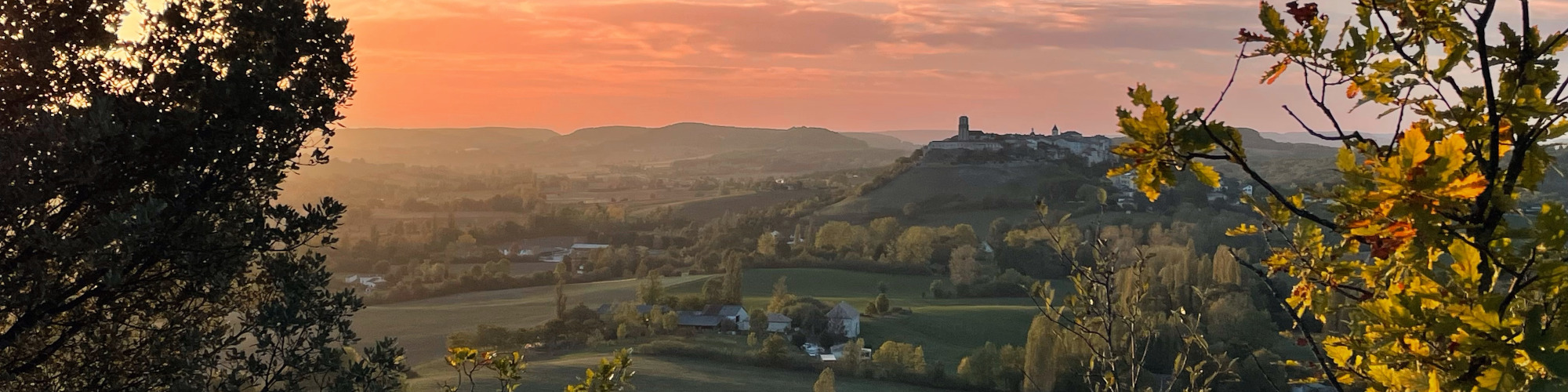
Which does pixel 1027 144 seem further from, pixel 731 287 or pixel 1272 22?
pixel 1272 22

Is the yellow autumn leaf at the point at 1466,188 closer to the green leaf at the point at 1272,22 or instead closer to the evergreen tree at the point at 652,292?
the green leaf at the point at 1272,22

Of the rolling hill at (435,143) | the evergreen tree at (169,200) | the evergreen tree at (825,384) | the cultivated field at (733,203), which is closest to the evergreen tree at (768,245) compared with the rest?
the cultivated field at (733,203)

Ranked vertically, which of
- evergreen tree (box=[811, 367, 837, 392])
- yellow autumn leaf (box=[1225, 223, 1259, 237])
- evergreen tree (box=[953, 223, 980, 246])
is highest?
yellow autumn leaf (box=[1225, 223, 1259, 237])

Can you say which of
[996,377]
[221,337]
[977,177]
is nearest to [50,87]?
[221,337]

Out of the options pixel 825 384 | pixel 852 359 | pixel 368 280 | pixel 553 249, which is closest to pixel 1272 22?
pixel 825 384

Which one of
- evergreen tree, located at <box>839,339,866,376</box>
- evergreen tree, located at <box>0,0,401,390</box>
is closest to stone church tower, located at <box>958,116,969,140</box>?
evergreen tree, located at <box>839,339,866,376</box>

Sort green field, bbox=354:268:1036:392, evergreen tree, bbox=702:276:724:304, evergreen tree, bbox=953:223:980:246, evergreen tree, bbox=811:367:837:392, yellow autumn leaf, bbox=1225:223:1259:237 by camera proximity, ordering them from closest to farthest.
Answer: yellow autumn leaf, bbox=1225:223:1259:237, evergreen tree, bbox=811:367:837:392, green field, bbox=354:268:1036:392, evergreen tree, bbox=702:276:724:304, evergreen tree, bbox=953:223:980:246

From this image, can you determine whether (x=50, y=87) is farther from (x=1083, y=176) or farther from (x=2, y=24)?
(x=1083, y=176)

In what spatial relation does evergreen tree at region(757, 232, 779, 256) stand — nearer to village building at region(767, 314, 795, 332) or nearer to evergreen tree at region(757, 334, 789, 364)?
village building at region(767, 314, 795, 332)
